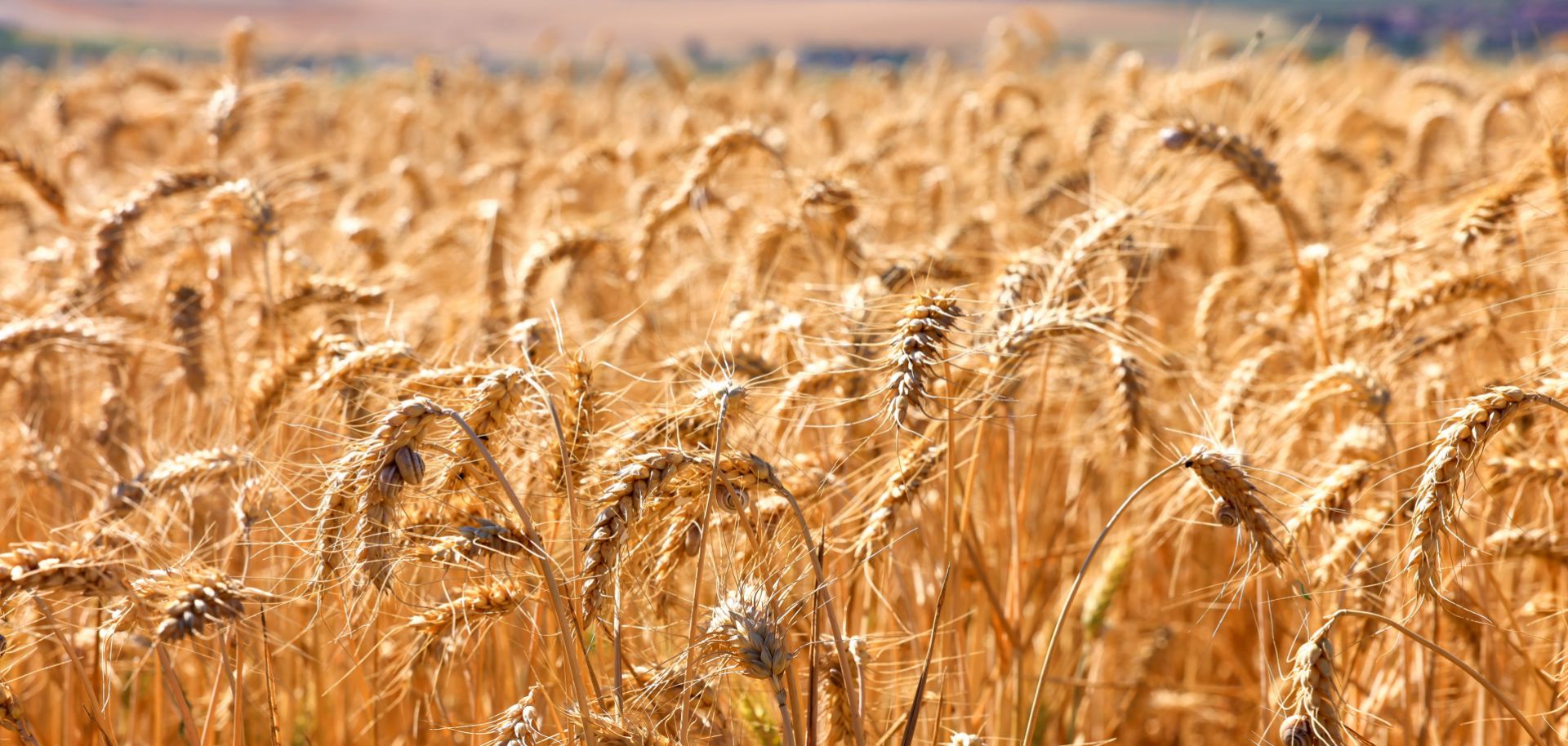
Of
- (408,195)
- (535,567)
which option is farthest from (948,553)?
(408,195)

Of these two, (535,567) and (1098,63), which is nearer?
(535,567)

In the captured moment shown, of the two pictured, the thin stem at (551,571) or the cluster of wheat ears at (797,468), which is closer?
the thin stem at (551,571)

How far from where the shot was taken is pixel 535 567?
1.46 m

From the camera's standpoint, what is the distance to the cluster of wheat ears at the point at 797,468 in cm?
136

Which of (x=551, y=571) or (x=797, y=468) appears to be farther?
(x=797, y=468)

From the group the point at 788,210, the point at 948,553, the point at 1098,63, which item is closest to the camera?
the point at 948,553

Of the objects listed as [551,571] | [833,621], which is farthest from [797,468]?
[551,571]

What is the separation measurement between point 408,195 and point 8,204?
185cm

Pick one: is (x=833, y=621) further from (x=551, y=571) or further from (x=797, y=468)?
(x=797, y=468)

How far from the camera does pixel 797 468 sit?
1.77m

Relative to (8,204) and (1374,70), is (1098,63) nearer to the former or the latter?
(1374,70)

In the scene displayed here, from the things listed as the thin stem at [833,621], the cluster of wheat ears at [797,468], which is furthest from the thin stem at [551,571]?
the thin stem at [833,621]

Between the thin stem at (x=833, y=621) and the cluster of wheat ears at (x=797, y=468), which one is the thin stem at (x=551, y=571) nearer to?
the cluster of wheat ears at (x=797, y=468)

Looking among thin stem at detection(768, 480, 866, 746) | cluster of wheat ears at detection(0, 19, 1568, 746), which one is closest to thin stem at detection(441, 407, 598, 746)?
cluster of wheat ears at detection(0, 19, 1568, 746)
